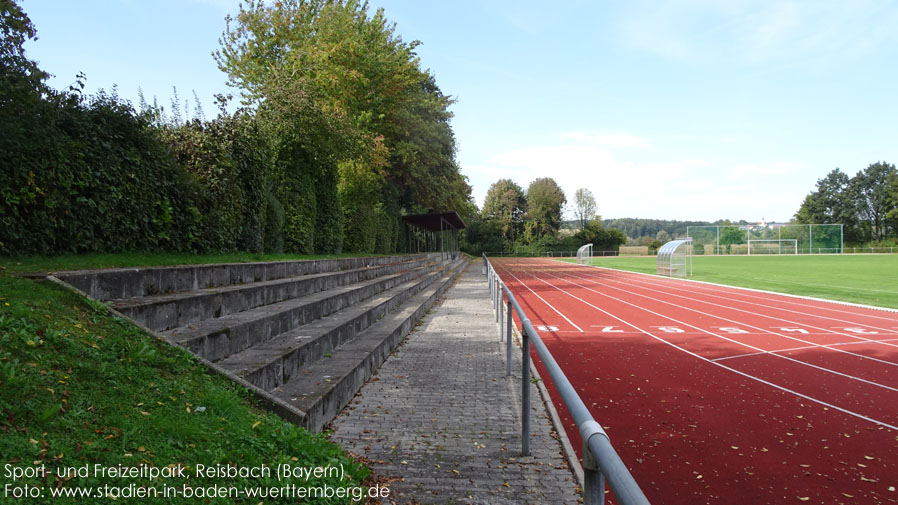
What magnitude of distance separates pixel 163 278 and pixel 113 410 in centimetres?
269

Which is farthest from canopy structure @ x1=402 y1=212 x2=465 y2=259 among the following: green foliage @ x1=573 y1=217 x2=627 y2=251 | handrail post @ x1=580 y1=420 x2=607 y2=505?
green foliage @ x1=573 y1=217 x2=627 y2=251

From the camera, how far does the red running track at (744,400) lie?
344cm

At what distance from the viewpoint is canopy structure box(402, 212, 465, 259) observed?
83.9ft

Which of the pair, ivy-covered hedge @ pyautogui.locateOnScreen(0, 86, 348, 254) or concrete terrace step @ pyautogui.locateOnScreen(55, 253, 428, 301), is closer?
concrete terrace step @ pyautogui.locateOnScreen(55, 253, 428, 301)

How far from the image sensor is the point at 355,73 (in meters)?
15.7

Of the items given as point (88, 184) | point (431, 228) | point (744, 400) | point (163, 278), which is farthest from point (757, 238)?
point (88, 184)

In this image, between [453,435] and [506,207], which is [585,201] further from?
[453,435]

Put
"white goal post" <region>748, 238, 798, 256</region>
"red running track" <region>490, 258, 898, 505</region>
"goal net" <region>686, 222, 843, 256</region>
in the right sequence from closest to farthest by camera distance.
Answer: "red running track" <region>490, 258, 898, 505</region> < "white goal post" <region>748, 238, 798, 256</region> < "goal net" <region>686, 222, 843, 256</region>

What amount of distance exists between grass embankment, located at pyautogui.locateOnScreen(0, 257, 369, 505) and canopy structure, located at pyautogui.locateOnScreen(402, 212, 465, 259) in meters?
20.5

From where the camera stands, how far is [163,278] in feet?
15.4

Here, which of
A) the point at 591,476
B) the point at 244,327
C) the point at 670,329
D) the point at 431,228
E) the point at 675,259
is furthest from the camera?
the point at 431,228

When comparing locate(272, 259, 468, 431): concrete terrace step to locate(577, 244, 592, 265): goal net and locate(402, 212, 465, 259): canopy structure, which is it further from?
locate(577, 244, 592, 265): goal net

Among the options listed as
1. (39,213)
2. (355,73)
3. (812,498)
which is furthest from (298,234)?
(812,498)

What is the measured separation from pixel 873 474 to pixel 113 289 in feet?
19.8
